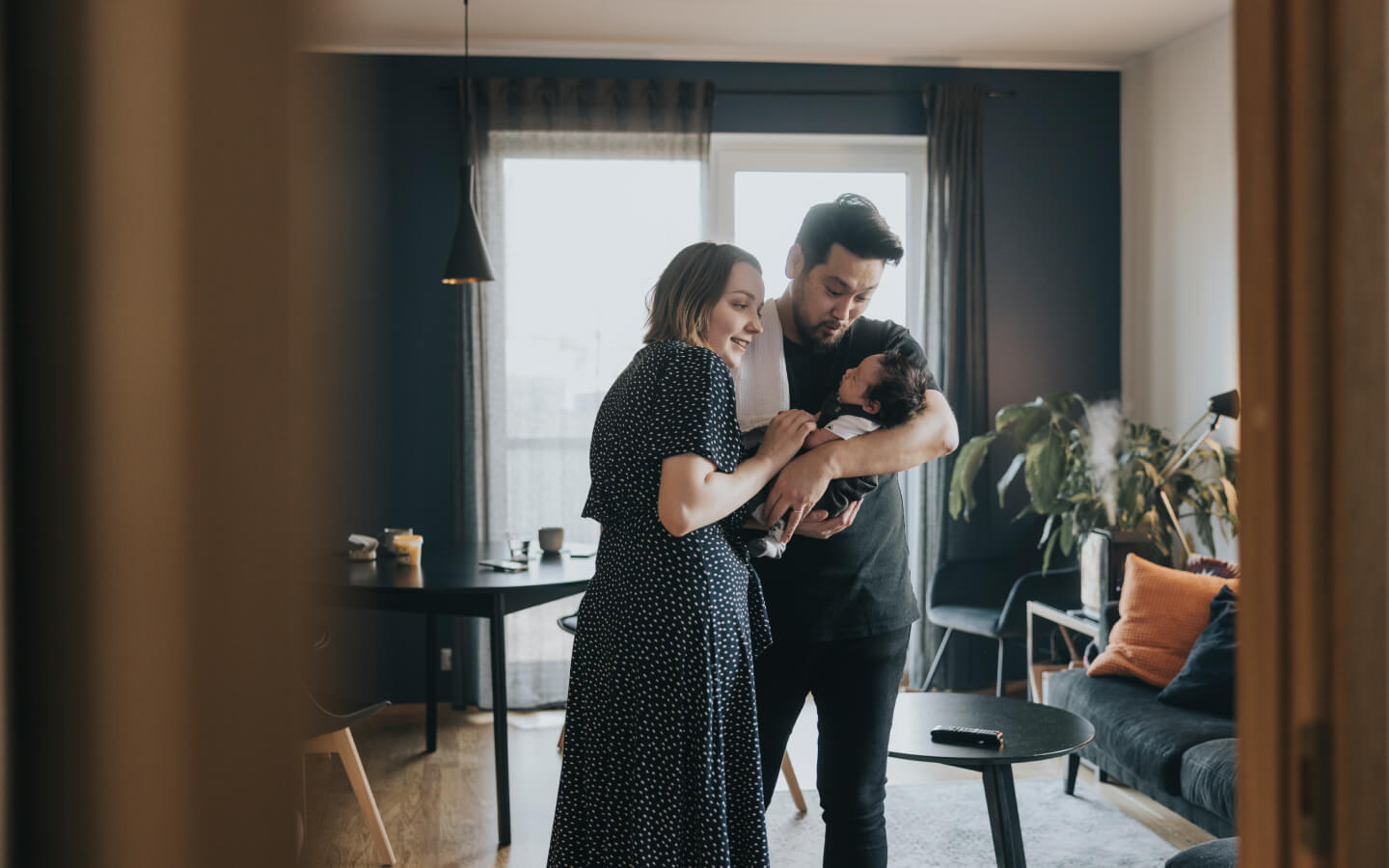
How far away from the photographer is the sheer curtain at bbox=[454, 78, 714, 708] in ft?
14.5

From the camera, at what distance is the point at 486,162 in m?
4.39

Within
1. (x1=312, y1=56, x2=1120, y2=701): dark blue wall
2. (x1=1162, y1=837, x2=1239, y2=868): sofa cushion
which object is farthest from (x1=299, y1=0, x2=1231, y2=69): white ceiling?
(x1=1162, y1=837, x2=1239, y2=868): sofa cushion

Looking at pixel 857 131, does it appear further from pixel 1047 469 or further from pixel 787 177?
pixel 1047 469

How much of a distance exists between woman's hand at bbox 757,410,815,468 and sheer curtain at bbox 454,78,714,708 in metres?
2.77

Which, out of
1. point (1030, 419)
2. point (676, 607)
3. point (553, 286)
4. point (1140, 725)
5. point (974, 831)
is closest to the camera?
point (676, 607)

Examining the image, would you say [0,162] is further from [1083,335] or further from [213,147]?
[1083,335]

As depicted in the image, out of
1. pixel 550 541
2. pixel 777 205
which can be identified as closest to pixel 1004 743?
pixel 550 541

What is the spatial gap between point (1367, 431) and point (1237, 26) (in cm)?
27

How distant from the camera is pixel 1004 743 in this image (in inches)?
87.0

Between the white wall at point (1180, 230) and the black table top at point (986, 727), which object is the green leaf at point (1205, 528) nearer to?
the white wall at point (1180, 230)

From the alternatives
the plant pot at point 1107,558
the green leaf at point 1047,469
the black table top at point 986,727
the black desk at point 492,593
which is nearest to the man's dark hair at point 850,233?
the black table top at point 986,727

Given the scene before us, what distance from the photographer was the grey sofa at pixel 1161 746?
8.29ft

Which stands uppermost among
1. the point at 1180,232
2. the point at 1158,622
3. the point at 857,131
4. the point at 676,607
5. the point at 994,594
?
the point at 857,131

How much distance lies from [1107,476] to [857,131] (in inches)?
75.5
